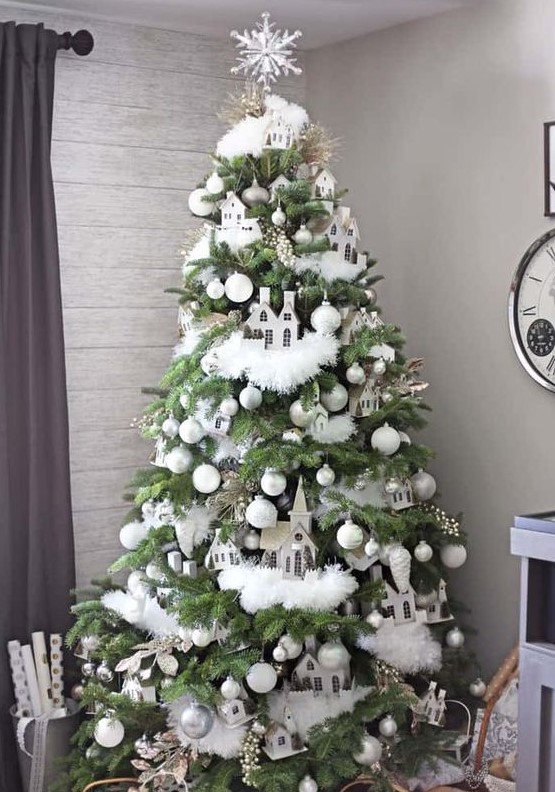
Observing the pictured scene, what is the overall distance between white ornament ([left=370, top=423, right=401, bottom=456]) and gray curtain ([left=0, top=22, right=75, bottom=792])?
1.04m

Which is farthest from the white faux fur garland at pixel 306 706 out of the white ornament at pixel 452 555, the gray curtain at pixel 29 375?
the gray curtain at pixel 29 375

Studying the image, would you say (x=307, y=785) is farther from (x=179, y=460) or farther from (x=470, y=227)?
(x=470, y=227)

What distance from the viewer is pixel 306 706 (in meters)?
2.72

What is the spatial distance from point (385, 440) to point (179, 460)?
1.84ft

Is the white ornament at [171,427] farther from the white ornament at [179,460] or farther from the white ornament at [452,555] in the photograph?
the white ornament at [452,555]

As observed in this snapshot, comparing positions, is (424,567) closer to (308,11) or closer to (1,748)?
(1,748)

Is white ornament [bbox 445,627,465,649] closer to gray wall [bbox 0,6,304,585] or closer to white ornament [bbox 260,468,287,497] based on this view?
white ornament [bbox 260,468,287,497]

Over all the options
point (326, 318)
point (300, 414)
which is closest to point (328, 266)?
point (326, 318)

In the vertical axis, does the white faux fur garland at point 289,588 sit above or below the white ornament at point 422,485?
below

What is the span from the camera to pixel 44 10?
3.31 metres

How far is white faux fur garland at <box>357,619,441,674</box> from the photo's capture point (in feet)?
9.14

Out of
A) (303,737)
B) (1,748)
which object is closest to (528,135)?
(303,737)

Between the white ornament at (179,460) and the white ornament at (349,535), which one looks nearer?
the white ornament at (349,535)

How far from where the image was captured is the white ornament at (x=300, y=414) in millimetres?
2703
